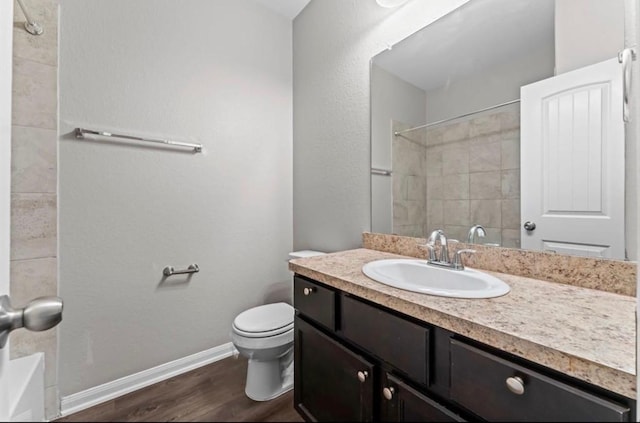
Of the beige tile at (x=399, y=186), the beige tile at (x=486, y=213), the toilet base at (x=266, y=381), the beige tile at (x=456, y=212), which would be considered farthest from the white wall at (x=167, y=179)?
the beige tile at (x=486, y=213)

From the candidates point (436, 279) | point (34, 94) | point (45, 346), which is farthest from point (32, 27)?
point (436, 279)

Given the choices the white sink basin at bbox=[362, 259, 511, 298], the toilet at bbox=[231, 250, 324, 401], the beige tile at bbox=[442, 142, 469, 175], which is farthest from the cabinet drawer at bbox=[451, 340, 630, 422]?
the toilet at bbox=[231, 250, 324, 401]

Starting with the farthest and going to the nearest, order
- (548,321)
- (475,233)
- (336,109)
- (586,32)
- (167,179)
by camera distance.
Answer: (336,109) < (167,179) < (475,233) < (586,32) < (548,321)

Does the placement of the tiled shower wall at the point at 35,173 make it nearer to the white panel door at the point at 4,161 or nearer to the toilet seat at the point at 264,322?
the toilet seat at the point at 264,322

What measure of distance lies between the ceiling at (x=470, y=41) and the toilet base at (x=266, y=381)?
4.98 ft

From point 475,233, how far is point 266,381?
3.76 feet

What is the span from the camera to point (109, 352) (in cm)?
128

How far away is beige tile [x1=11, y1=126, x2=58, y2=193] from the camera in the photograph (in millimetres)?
995

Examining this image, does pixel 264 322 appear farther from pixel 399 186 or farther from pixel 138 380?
pixel 399 186

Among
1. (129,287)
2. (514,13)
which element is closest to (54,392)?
(129,287)

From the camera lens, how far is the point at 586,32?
0.78 meters

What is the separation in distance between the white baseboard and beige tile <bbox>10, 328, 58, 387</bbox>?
0.13 m

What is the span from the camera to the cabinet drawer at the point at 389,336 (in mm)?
642

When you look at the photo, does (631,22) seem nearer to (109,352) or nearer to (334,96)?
(334,96)
